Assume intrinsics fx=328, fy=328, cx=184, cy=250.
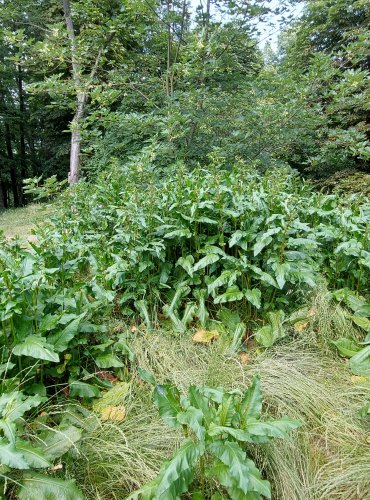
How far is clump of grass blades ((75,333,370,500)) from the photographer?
1.22 meters

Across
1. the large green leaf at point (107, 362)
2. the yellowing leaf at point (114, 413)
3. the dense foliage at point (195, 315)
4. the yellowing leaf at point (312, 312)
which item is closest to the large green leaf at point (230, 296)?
the dense foliage at point (195, 315)

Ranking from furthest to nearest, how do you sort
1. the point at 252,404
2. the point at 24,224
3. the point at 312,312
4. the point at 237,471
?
the point at 24,224, the point at 312,312, the point at 252,404, the point at 237,471

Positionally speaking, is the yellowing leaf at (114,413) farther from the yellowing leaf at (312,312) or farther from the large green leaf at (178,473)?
the yellowing leaf at (312,312)

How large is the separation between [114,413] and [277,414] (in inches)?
29.1

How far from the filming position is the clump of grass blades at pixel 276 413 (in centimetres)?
122

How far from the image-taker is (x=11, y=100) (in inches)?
A: 549

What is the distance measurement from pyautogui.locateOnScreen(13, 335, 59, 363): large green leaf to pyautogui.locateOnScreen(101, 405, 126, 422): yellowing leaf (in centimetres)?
38

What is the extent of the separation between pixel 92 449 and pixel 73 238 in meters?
1.47

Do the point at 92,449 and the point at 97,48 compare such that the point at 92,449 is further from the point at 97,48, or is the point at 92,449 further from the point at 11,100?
the point at 11,100

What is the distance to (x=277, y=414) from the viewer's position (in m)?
1.47

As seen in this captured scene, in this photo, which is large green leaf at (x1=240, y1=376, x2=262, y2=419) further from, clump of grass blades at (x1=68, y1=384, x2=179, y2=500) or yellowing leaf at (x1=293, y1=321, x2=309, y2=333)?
yellowing leaf at (x1=293, y1=321, x2=309, y2=333)

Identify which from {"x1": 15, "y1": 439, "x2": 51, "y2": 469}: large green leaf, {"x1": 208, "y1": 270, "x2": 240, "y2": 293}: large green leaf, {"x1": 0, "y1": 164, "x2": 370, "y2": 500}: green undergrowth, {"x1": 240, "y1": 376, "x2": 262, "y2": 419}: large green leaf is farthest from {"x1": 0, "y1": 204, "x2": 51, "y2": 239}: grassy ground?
{"x1": 240, "y1": 376, "x2": 262, "y2": 419}: large green leaf

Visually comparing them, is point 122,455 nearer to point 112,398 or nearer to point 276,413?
point 112,398

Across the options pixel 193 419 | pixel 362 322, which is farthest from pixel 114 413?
pixel 362 322
